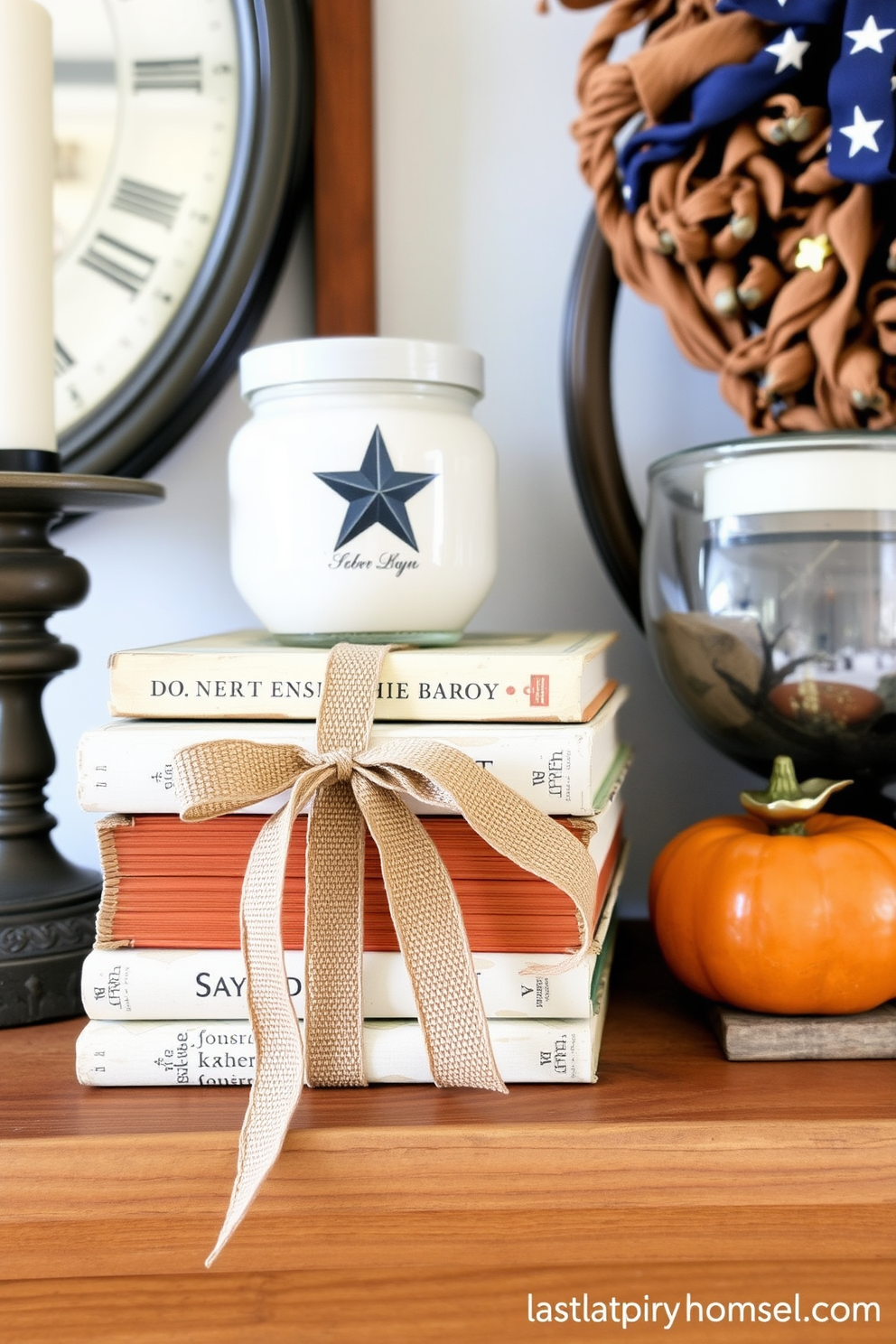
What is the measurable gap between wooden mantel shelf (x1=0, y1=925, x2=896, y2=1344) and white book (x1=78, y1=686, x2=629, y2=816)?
135mm

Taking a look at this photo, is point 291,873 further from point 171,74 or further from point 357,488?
point 171,74

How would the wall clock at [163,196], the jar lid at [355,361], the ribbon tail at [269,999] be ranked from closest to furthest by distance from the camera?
the ribbon tail at [269,999], the jar lid at [355,361], the wall clock at [163,196]

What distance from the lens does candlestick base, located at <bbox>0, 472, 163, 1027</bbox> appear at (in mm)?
580

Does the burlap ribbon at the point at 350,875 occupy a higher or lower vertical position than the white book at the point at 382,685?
lower

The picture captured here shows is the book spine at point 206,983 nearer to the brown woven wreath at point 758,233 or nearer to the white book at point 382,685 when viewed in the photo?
the white book at point 382,685

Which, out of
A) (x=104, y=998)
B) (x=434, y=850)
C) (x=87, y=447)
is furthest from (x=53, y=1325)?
(x=87, y=447)

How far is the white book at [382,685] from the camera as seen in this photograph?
496mm

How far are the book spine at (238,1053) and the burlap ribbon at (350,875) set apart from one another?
0.01 m

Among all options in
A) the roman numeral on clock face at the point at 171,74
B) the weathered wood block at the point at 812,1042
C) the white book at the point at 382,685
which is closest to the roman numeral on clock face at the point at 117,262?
the roman numeral on clock face at the point at 171,74

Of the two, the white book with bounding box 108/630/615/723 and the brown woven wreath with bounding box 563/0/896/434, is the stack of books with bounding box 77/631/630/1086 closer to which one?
the white book with bounding box 108/630/615/723

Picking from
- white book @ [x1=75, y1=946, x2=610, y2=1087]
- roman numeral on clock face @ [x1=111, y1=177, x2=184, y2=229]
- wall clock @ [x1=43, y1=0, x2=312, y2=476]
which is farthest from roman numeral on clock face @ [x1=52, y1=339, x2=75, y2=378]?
white book @ [x1=75, y1=946, x2=610, y2=1087]

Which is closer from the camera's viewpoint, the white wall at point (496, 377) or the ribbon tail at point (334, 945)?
the ribbon tail at point (334, 945)

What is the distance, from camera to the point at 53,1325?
44cm

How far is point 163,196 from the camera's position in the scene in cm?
76
